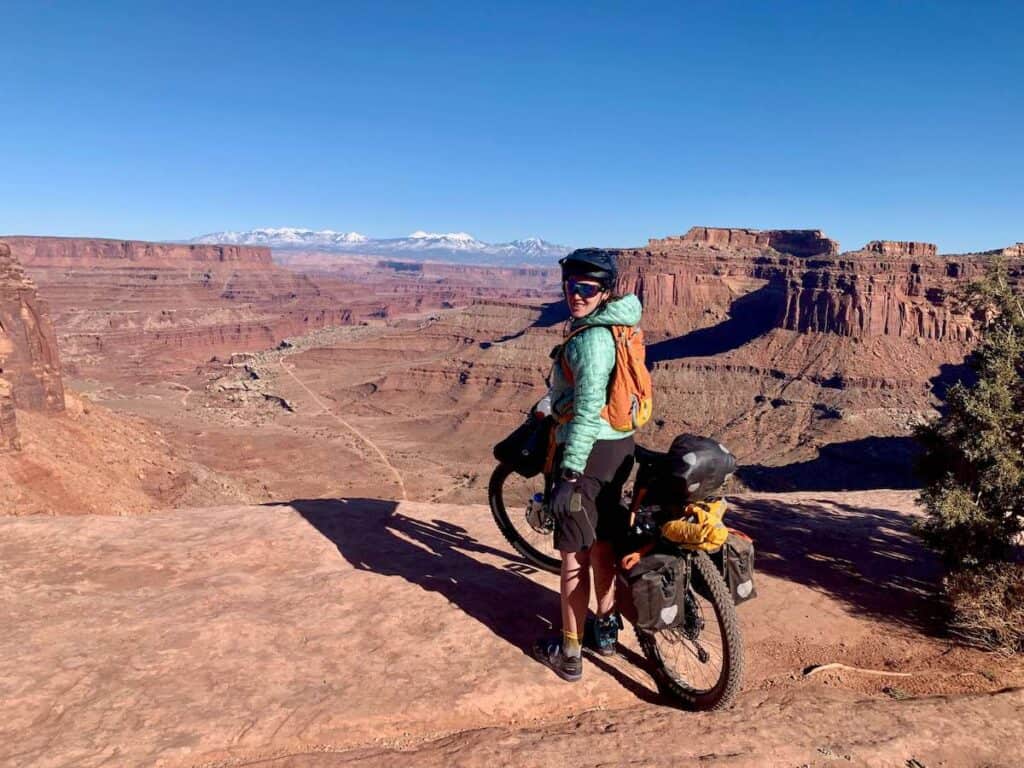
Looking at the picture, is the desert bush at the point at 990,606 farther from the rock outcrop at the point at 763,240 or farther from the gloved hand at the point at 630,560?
the rock outcrop at the point at 763,240

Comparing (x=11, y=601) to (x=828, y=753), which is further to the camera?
(x=11, y=601)

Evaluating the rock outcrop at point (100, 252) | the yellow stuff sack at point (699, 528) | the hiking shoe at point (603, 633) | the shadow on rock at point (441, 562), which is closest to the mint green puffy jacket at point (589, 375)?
the yellow stuff sack at point (699, 528)

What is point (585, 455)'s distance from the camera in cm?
389

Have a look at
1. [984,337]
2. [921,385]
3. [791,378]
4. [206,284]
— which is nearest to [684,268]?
[791,378]

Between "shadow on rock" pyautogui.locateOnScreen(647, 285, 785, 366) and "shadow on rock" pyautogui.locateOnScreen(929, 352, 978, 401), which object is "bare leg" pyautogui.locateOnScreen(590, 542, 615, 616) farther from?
"shadow on rock" pyautogui.locateOnScreen(647, 285, 785, 366)

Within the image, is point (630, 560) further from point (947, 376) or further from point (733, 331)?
point (733, 331)

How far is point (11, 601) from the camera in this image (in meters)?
5.17

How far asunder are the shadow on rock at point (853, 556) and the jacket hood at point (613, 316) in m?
4.21

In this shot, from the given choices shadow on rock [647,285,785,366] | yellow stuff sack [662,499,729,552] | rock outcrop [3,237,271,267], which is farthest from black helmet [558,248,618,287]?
rock outcrop [3,237,271,267]

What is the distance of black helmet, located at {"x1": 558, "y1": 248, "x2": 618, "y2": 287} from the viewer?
406cm

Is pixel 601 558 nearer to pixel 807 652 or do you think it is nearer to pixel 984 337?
pixel 807 652

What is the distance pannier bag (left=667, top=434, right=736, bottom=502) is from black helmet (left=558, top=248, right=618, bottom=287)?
1163 millimetres

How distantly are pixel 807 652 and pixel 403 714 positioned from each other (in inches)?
133

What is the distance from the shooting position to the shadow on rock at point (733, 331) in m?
72.8
